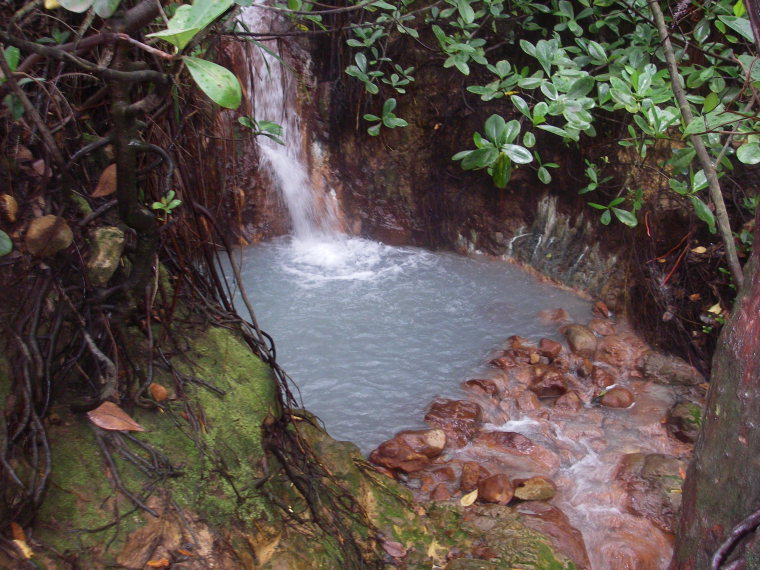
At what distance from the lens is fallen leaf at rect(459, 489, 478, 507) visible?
102 inches

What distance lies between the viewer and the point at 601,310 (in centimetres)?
420

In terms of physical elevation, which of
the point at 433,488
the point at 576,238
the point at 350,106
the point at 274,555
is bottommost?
the point at 433,488

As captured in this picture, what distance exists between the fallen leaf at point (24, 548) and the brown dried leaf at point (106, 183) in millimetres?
864

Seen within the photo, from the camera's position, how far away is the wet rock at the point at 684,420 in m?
3.11

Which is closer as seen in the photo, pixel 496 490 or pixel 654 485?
pixel 496 490

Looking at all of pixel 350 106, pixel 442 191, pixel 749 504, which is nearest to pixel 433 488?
pixel 749 504

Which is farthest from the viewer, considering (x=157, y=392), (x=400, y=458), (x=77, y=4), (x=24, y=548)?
(x=400, y=458)

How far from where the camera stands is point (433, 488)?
9.03 feet

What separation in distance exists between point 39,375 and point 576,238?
3917 millimetres

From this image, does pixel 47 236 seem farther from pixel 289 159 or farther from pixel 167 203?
pixel 289 159

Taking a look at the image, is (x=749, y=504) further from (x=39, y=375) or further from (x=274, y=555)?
(x=39, y=375)

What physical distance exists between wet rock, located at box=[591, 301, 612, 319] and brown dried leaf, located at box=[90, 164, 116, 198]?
11.5ft

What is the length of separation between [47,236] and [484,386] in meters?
2.62

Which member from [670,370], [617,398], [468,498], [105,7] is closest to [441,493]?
[468,498]
